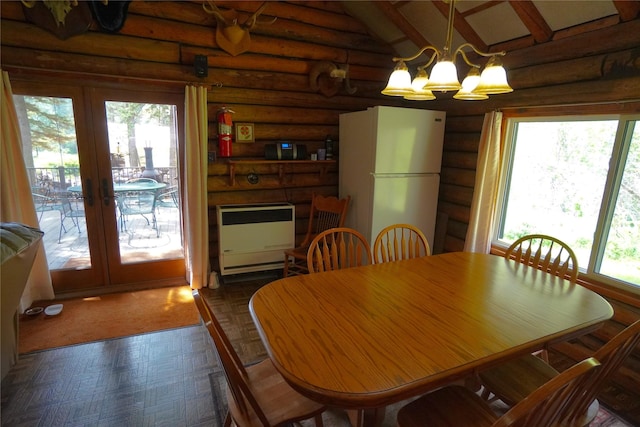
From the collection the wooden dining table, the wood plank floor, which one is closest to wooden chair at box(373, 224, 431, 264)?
the wooden dining table

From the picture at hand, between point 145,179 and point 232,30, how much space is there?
162 centimetres

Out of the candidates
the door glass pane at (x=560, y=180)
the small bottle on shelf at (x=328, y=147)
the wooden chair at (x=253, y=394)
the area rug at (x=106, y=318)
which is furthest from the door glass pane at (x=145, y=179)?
the door glass pane at (x=560, y=180)

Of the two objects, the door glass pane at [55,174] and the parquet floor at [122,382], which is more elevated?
the door glass pane at [55,174]

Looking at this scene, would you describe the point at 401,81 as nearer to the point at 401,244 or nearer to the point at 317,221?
the point at 401,244

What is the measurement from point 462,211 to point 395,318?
7.65ft

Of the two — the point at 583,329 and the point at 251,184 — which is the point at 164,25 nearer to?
the point at 251,184

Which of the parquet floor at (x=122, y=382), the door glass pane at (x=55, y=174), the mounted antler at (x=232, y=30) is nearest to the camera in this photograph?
the parquet floor at (x=122, y=382)

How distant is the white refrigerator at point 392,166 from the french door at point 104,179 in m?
1.76

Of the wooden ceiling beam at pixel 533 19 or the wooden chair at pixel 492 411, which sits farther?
the wooden ceiling beam at pixel 533 19

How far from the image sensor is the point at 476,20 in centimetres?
275

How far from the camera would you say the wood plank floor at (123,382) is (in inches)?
71.7

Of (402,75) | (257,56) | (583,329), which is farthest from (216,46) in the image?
(583,329)

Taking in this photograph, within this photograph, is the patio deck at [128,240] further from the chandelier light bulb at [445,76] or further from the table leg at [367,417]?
the chandelier light bulb at [445,76]

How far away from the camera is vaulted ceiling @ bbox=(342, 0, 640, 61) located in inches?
85.8
